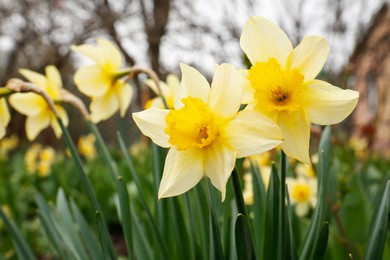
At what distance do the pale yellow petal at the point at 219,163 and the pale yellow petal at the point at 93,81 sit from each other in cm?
57

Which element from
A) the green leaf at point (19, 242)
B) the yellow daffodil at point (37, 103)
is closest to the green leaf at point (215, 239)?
the green leaf at point (19, 242)

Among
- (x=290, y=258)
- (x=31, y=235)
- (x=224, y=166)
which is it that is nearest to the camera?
(x=224, y=166)

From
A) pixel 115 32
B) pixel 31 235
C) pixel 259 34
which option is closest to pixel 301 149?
pixel 259 34

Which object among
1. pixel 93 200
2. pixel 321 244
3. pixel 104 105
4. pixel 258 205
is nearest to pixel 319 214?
pixel 321 244

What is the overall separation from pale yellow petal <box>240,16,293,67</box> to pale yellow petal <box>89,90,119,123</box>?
0.57m

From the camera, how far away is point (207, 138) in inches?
23.9

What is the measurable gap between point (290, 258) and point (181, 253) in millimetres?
232

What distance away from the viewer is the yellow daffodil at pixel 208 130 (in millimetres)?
591

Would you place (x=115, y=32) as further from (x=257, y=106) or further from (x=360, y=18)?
(x=257, y=106)

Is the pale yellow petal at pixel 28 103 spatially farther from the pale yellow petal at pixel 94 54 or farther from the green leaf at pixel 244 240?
the green leaf at pixel 244 240

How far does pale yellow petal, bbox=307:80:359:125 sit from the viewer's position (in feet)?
1.97

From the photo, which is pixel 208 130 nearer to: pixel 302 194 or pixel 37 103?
pixel 37 103

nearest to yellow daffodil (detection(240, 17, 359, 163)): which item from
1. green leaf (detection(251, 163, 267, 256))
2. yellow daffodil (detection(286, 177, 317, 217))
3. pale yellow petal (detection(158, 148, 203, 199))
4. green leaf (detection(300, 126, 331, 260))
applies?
pale yellow petal (detection(158, 148, 203, 199))

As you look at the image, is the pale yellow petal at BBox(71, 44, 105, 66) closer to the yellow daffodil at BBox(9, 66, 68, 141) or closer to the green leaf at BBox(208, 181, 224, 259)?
the yellow daffodil at BBox(9, 66, 68, 141)
